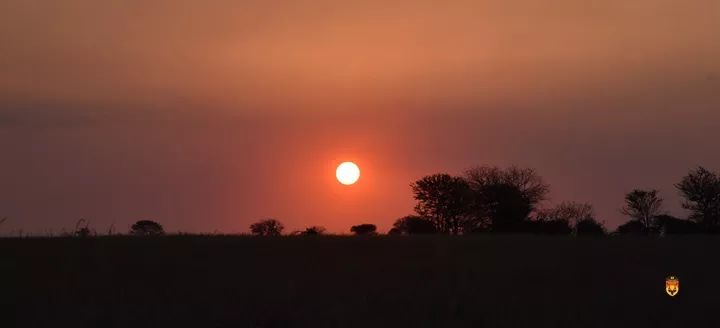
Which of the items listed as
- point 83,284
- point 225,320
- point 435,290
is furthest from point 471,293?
point 83,284

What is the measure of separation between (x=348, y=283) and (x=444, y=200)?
6230cm

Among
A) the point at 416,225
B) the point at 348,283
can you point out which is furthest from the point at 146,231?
the point at 416,225

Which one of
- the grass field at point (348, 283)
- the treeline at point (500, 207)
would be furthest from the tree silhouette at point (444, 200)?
the grass field at point (348, 283)

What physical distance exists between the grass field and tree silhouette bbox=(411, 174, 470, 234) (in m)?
49.2

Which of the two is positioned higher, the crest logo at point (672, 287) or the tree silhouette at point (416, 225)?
the tree silhouette at point (416, 225)

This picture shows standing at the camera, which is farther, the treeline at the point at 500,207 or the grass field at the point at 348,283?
the treeline at the point at 500,207

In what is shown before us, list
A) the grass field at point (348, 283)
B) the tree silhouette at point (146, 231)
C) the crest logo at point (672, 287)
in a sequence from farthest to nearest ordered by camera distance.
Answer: the tree silhouette at point (146, 231) → the crest logo at point (672, 287) → the grass field at point (348, 283)

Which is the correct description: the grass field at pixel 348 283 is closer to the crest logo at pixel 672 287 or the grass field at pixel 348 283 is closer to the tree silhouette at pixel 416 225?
the crest logo at pixel 672 287

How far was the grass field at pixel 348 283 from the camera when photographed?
1634cm

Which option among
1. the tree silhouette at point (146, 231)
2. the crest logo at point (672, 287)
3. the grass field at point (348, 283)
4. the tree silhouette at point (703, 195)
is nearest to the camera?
the grass field at point (348, 283)

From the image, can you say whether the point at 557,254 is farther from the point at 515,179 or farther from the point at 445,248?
the point at 515,179

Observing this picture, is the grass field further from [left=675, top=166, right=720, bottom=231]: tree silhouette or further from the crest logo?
[left=675, top=166, right=720, bottom=231]: tree silhouette

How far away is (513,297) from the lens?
18672 millimetres

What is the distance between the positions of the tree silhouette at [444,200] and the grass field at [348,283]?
49.2 m
